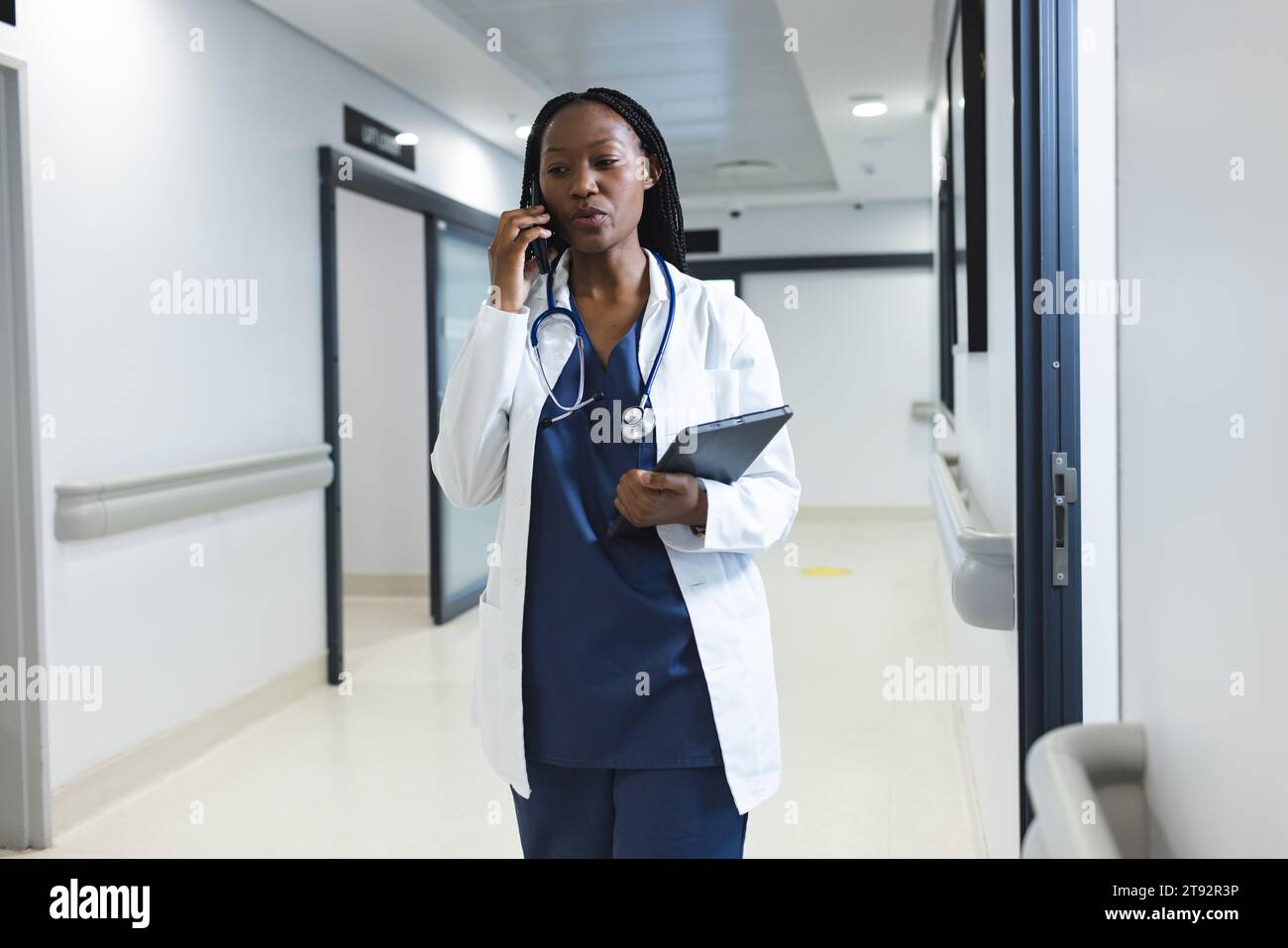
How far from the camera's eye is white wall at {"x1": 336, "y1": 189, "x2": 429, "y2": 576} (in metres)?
6.63

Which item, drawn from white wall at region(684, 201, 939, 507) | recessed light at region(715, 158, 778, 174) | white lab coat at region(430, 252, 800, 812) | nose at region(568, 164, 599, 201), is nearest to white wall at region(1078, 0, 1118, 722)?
white lab coat at region(430, 252, 800, 812)

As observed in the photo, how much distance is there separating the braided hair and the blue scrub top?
313 millimetres

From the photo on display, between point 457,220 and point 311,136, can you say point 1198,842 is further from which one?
point 457,220

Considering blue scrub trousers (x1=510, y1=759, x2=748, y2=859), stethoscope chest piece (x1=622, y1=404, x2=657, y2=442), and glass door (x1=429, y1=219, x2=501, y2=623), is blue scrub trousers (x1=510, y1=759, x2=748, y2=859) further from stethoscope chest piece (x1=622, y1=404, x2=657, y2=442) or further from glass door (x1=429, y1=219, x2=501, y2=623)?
glass door (x1=429, y1=219, x2=501, y2=623)

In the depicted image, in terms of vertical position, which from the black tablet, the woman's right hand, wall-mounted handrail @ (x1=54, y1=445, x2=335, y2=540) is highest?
the woman's right hand

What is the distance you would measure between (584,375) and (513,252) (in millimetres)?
186

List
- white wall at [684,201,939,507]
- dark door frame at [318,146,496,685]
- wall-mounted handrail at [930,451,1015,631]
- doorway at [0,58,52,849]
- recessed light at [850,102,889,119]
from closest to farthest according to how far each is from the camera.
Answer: wall-mounted handrail at [930,451,1015,631]
doorway at [0,58,52,849]
dark door frame at [318,146,496,685]
recessed light at [850,102,889,119]
white wall at [684,201,939,507]

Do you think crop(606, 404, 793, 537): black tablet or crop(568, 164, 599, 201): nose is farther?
crop(568, 164, 599, 201): nose

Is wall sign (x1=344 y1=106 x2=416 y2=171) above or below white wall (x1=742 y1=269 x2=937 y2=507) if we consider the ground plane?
above

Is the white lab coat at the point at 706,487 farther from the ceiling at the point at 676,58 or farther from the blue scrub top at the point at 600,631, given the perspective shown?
the ceiling at the point at 676,58

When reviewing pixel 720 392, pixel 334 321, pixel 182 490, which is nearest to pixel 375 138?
pixel 334 321

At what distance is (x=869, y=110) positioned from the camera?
6105 millimetres

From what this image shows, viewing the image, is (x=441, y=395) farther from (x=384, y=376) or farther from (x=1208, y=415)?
(x=1208, y=415)

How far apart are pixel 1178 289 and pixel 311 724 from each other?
388cm
